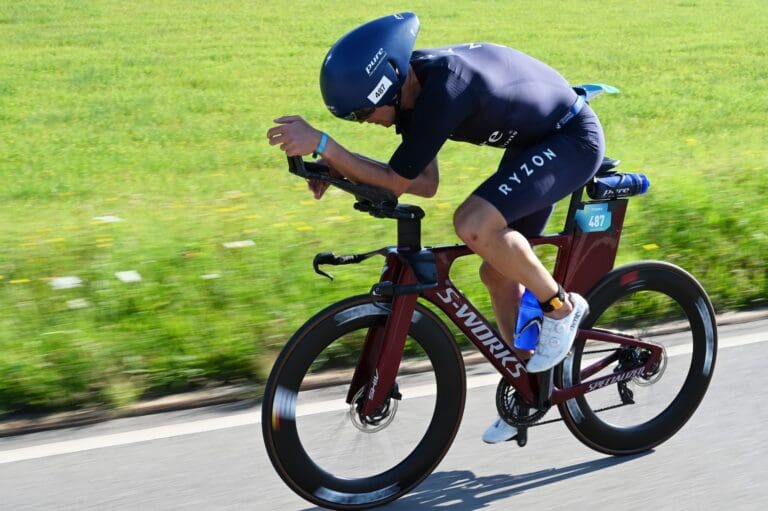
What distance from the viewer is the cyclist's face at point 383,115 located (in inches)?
152

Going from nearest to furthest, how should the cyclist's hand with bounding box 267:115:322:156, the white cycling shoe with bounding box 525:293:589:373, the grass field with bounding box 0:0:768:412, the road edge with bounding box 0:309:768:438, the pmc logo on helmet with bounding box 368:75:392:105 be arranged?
the cyclist's hand with bounding box 267:115:322:156, the pmc logo on helmet with bounding box 368:75:392:105, the white cycling shoe with bounding box 525:293:589:373, the road edge with bounding box 0:309:768:438, the grass field with bounding box 0:0:768:412

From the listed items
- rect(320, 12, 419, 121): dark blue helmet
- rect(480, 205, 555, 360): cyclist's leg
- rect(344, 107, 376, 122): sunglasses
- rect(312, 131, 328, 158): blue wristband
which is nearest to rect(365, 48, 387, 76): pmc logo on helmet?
rect(320, 12, 419, 121): dark blue helmet

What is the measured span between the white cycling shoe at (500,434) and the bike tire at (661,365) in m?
0.22

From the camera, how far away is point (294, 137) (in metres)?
3.62

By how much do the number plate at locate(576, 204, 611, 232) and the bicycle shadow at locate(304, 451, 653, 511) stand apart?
0.95 meters

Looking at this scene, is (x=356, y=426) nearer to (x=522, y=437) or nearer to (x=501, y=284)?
(x=522, y=437)

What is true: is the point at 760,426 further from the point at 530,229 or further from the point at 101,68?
the point at 101,68

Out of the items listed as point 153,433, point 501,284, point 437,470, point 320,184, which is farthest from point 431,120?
point 153,433

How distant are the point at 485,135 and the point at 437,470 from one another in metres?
1.36

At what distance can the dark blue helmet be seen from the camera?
145 inches

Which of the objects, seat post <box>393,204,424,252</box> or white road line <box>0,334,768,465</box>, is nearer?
seat post <box>393,204,424,252</box>

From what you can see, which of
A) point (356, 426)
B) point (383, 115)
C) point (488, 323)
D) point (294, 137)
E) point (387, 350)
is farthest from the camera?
point (488, 323)

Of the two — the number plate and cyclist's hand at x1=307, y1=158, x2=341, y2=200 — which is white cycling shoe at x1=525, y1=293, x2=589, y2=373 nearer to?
the number plate

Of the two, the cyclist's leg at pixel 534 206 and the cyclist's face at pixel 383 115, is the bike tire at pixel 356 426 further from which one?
the cyclist's face at pixel 383 115
